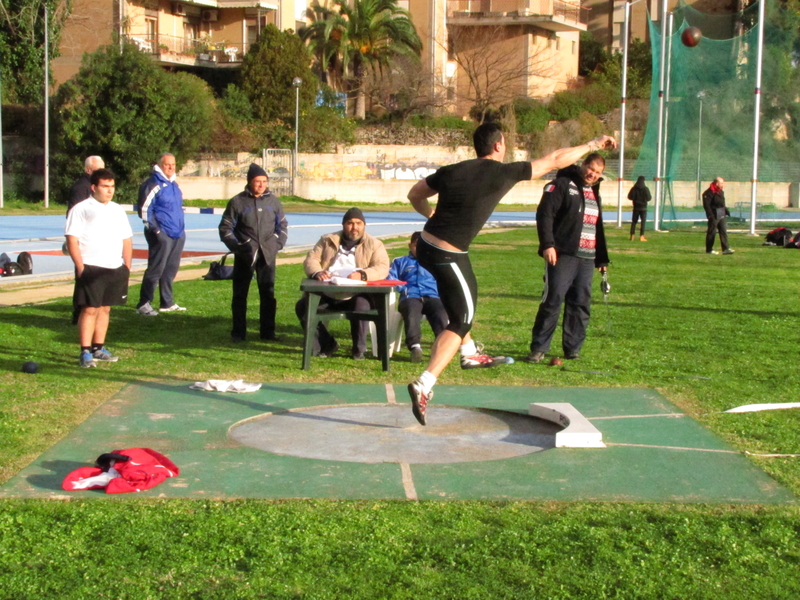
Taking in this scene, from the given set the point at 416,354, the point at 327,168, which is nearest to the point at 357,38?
the point at 327,168

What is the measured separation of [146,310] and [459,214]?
21.7 feet

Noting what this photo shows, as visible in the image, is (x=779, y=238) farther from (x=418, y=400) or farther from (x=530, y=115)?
(x=530, y=115)

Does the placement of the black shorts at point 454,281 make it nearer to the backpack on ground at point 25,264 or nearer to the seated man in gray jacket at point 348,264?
the seated man in gray jacket at point 348,264

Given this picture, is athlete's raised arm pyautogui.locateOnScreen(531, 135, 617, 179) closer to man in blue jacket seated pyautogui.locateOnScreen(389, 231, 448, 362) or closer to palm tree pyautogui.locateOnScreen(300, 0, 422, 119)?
man in blue jacket seated pyautogui.locateOnScreen(389, 231, 448, 362)

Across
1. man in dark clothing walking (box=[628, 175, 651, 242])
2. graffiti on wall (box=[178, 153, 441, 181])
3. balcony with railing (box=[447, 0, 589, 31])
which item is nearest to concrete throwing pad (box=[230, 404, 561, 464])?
man in dark clothing walking (box=[628, 175, 651, 242])

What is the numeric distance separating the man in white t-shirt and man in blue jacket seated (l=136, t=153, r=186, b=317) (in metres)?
3.04

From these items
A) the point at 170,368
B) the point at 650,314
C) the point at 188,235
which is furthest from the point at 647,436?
the point at 188,235

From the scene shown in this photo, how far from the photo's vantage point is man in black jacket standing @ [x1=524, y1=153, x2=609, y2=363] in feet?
30.0

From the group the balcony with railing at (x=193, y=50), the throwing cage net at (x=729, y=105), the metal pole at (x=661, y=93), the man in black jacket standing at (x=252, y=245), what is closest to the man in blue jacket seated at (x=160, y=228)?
the man in black jacket standing at (x=252, y=245)

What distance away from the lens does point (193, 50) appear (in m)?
54.6

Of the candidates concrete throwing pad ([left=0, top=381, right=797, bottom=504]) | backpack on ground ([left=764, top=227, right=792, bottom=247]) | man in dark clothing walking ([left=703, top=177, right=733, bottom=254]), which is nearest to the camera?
concrete throwing pad ([left=0, top=381, right=797, bottom=504])

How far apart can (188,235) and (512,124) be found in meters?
33.7

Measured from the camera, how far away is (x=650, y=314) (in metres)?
12.6

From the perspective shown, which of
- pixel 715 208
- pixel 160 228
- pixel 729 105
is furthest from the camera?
pixel 729 105
